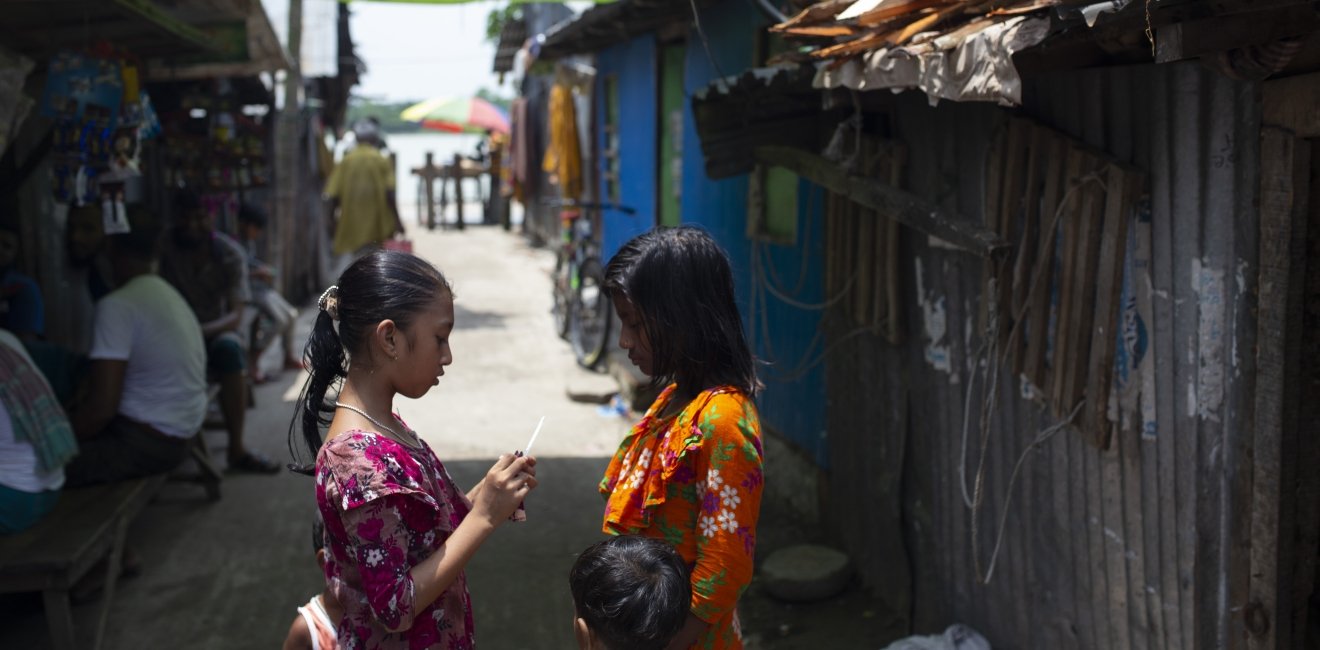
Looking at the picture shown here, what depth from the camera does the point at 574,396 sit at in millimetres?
8672

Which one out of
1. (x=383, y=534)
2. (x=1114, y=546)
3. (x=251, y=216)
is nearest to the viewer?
(x=383, y=534)

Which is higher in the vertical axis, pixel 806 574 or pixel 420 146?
pixel 420 146

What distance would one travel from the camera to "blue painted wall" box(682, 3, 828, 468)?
551 cm

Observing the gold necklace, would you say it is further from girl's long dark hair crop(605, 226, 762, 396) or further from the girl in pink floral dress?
girl's long dark hair crop(605, 226, 762, 396)

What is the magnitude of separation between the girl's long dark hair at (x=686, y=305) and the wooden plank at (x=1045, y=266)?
1.55 m

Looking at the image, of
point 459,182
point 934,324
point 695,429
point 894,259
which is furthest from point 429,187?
point 695,429

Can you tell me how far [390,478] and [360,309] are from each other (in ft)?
1.11

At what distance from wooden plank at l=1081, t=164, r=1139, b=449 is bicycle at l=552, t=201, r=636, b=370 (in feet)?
20.0

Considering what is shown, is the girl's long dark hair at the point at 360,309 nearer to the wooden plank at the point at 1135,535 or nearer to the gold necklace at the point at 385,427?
the gold necklace at the point at 385,427

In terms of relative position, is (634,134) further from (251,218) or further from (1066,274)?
(1066,274)

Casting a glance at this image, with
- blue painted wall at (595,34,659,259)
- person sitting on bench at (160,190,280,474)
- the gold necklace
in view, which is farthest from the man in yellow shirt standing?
the gold necklace

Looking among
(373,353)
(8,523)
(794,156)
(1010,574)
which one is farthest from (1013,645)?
(8,523)

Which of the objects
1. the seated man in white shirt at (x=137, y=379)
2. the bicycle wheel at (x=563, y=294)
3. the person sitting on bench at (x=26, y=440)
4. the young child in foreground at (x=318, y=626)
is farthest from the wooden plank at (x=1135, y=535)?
the bicycle wheel at (x=563, y=294)

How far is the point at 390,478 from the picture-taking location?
6.40ft
